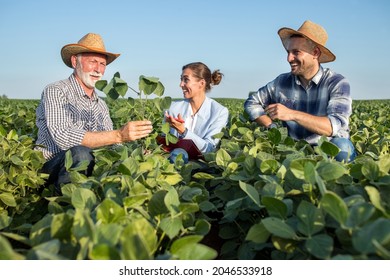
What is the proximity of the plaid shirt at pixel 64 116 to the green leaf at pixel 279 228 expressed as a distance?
2099 mm

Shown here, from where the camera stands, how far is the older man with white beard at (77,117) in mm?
→ 2982

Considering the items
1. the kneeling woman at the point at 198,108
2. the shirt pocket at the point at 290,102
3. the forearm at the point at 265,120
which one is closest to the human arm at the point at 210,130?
the kneeling woman at the point at 198,108

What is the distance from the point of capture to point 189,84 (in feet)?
13.4

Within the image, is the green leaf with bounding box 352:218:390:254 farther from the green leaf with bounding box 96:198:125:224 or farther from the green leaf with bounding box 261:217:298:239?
the green leaf with bounding box 96:198:125:224

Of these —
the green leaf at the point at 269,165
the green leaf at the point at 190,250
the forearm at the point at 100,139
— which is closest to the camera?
the green leaf at the point at 190,250

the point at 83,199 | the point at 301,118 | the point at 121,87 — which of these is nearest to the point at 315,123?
the point at 301,118

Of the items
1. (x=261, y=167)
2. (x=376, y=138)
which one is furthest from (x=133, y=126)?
(x=376, y=138)

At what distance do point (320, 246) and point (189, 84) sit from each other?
3.00 metres

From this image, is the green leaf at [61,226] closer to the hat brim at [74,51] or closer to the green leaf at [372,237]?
the green leaf at [372,237]

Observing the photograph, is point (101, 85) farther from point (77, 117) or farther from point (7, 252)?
point (7, 252)

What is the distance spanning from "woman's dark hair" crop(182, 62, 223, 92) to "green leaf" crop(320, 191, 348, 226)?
10.0ft

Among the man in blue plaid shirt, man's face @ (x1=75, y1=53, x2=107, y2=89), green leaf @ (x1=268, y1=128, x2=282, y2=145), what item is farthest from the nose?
man's face @ (x1=75, y1=53, x2=107, y2=89)

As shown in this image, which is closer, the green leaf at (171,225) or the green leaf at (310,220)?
A: the green leaf at (310,220)
